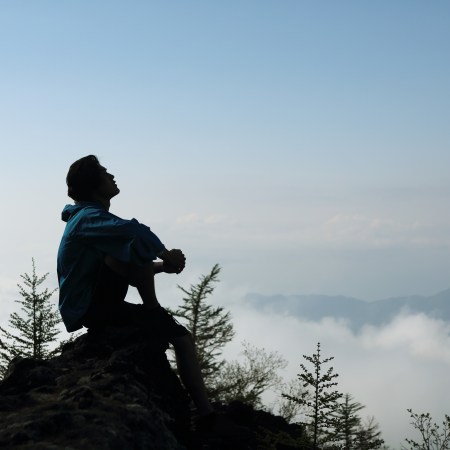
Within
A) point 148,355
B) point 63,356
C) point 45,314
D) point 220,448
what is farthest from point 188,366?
point 45,314

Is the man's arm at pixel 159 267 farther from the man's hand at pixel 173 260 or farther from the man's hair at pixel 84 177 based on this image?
the man's hair at pixel 84 177

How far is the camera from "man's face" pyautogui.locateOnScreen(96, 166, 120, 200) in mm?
6473

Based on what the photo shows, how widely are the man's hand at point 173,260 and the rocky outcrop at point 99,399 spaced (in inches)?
25.4

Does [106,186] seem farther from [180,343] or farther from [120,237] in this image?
[180,343]

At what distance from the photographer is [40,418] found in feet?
14.8

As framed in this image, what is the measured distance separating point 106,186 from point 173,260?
871mm

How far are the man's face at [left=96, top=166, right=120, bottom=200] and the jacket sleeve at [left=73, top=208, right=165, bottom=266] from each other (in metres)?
0.44

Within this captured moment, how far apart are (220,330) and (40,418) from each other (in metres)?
13.6

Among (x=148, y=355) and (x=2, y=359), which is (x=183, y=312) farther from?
(x=148, y=355)

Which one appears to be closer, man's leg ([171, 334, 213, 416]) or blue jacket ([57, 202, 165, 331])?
blue jacket ([57, 202, 165, 331])

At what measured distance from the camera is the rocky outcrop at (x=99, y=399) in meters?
4.40

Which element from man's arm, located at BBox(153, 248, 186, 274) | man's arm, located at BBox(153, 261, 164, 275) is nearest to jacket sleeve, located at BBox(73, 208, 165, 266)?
man's arm, located at BBox(153, 248, 186, 274)

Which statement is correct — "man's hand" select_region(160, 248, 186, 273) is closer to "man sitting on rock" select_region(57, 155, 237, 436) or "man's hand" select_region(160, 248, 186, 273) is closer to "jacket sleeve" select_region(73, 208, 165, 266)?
"man sitting on rock" select_region(57, 155, 237, 436)

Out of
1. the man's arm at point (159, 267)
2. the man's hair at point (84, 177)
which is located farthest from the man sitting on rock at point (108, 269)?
the man's arm at point (159, 267)
